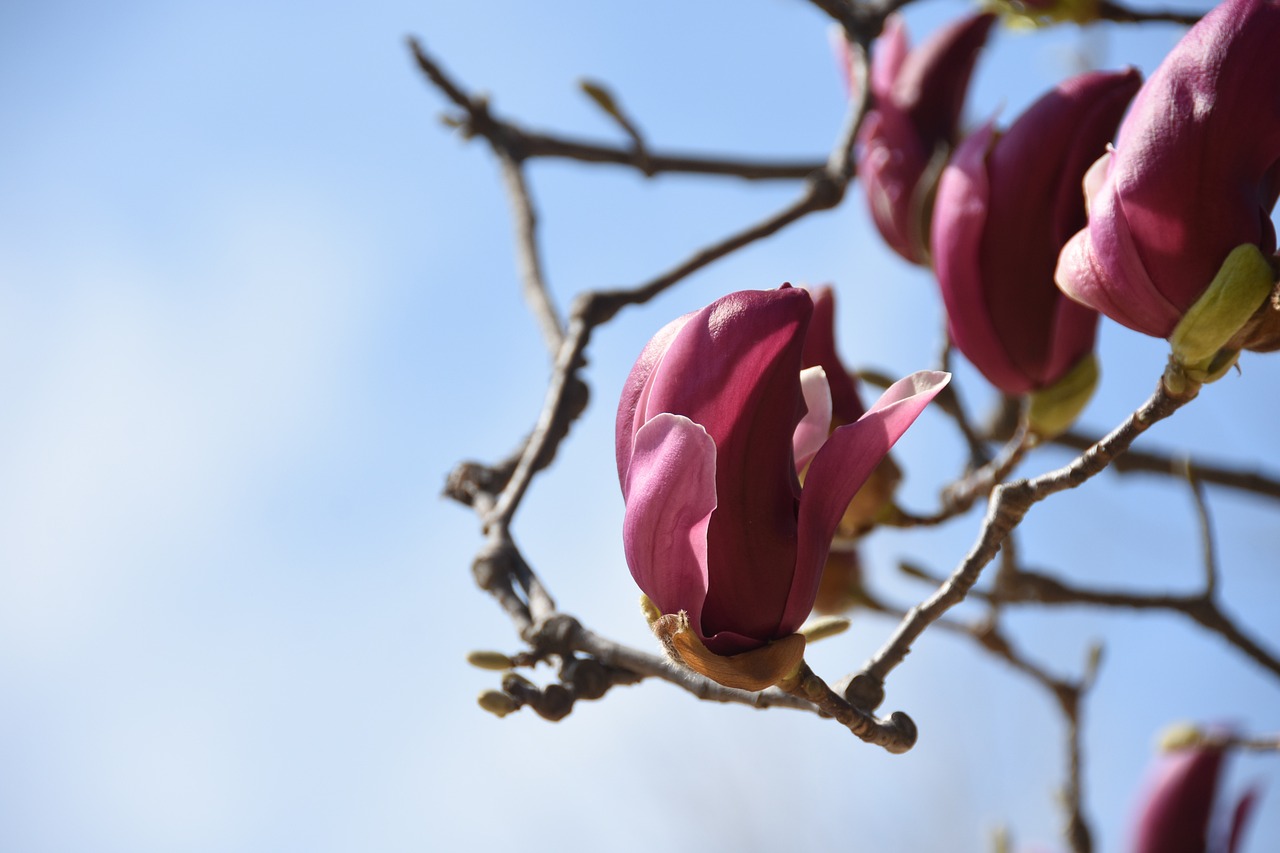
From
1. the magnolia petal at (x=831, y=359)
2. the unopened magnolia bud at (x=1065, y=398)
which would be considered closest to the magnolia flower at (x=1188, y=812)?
the unopened magnolia bud at (x=1065, y=398)

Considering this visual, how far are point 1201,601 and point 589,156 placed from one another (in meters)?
0.56

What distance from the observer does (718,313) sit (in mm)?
384

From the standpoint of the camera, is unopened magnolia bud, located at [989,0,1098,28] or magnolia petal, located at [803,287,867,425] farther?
unopened magnolia bud, located at [989,0,1098,28]

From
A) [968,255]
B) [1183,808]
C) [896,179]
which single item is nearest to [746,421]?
[968,255]

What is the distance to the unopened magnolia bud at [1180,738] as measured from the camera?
76cm

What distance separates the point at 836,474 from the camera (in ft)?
1.28

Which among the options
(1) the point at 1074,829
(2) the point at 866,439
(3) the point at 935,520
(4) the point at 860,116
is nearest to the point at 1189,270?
(2) the point at 866,439

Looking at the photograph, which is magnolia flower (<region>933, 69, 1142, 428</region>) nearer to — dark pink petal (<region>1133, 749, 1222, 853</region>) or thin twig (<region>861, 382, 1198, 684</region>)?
thin twig (<region>861, 382, 1198, 684</region>)

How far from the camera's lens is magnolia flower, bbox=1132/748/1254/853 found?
744 mm

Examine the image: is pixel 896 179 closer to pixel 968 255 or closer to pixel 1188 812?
pixel 968 255

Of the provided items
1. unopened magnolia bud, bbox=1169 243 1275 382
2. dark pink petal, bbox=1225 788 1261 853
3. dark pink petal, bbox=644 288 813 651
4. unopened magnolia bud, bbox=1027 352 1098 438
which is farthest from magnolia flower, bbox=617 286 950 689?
dark pink petal, bbox=1225 788 1261 853

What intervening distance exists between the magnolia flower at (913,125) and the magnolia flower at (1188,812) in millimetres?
370

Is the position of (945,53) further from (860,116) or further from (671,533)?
(671,533)

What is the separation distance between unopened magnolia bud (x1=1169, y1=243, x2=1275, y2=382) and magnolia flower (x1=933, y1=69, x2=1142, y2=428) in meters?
0.13
